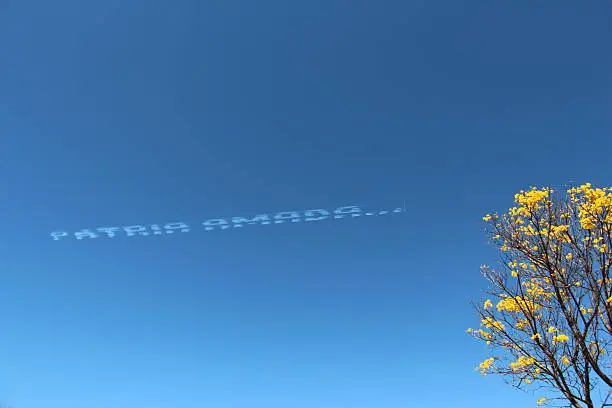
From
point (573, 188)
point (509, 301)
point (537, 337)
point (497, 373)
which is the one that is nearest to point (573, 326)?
point (537, 337)

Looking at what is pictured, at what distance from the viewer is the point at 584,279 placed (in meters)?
9.95

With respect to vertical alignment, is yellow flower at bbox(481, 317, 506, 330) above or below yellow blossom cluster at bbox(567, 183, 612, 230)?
below

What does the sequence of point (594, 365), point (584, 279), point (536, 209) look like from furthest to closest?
point (536, 209) < point (584, 279) < point (594, 365)

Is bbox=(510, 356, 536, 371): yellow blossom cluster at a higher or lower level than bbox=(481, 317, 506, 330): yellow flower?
lower

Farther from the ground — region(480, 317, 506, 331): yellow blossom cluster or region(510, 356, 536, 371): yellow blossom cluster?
region(480, 317, 506, 331): yellow blossom cluster

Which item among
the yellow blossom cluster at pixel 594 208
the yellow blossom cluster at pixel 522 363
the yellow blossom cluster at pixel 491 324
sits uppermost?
the yellow blossom cluster at pixel 594 208

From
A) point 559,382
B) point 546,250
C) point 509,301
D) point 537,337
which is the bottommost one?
point 559,382

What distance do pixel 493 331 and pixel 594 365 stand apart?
2.32 m

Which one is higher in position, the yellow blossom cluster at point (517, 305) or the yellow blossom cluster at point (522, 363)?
the yellow blossom cluster at point (517, 305)

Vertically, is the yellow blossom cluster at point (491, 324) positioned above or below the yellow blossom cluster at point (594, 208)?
below

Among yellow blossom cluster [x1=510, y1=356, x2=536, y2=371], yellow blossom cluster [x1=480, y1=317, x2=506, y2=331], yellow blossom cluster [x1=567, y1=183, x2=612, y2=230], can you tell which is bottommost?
yellow blossom cluster [x1=510, y1=356, x2=536, y2=371]

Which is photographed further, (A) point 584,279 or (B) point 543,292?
(B) point 543,292

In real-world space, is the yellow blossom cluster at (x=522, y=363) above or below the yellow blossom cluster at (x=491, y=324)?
below

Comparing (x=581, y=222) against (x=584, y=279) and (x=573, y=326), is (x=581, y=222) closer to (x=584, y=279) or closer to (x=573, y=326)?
(x=584, y=279)
